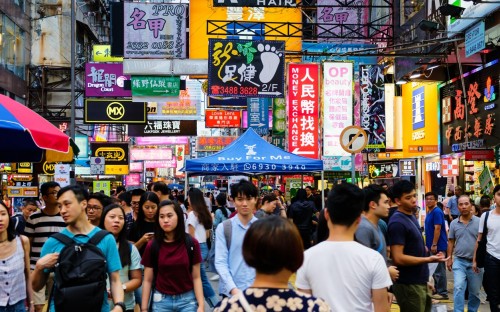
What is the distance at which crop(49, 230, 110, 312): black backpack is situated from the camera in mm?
4816

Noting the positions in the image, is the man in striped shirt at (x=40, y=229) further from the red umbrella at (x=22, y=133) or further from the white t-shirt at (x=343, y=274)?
the white t-shirt at (x=343, y=274)

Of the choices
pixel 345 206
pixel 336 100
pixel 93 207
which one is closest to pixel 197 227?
pixel 93 207

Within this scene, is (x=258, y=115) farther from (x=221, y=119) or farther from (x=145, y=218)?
(x=145, y=218)

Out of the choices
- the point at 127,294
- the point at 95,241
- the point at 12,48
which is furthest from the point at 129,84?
the point at 95,241

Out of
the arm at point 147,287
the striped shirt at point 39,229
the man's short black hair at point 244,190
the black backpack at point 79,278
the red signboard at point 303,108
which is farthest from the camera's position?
the red signboard at point 303,108

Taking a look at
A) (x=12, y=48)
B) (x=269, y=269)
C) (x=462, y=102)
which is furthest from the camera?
(x=12, y=48)

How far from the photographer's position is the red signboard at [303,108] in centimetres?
2169

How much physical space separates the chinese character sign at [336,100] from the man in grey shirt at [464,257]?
10991 mm

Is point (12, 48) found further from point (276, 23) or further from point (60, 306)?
point (60, 306)

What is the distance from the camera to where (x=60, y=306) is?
15.8 feet

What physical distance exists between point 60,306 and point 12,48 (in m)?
28.6

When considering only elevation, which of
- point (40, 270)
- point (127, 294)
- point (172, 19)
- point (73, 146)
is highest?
point (172, 19)

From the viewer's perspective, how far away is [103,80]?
25.3 meters

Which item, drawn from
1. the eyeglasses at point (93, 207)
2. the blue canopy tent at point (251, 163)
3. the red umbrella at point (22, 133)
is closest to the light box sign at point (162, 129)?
the blue canopy tent at point (251, 163)
